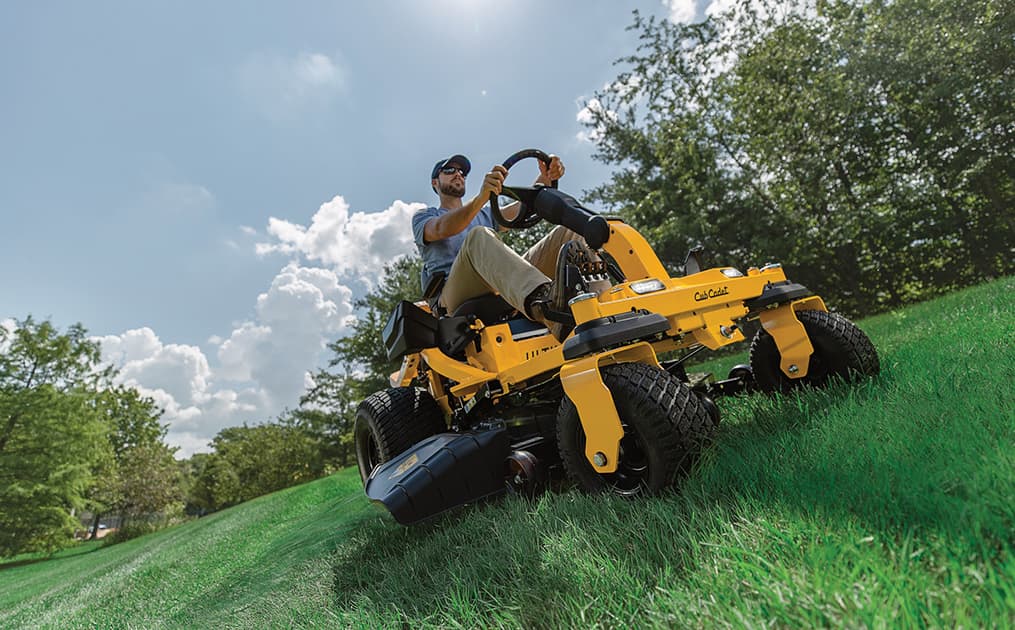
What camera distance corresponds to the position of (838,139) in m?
15.8

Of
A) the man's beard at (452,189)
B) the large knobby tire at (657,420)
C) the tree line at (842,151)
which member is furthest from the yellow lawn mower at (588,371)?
the tree line at (842,151)

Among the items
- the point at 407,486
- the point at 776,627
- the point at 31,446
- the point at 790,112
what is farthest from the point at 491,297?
the point at 31,446

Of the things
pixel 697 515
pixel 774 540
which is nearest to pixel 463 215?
pixel 697 515

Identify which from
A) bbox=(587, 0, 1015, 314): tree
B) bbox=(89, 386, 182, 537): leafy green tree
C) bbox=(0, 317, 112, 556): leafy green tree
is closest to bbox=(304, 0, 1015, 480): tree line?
bbox=(587, 0, 1015, 314): tree

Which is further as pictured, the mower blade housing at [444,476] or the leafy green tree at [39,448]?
the leafy green tree at [39,448]

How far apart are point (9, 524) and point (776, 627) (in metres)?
26.9

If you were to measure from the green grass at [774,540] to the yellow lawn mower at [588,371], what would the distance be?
0.15 meters

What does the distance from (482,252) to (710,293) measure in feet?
3.39

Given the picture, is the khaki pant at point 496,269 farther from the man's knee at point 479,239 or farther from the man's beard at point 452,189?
the man's beard at point 452,189

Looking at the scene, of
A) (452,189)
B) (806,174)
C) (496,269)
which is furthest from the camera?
(806,174)

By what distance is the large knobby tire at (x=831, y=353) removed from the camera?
2.26 meters

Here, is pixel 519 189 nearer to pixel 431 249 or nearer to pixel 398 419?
pixel 431 249

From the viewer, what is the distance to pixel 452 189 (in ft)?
12.6

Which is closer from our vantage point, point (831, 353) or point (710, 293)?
point (710, 293)
